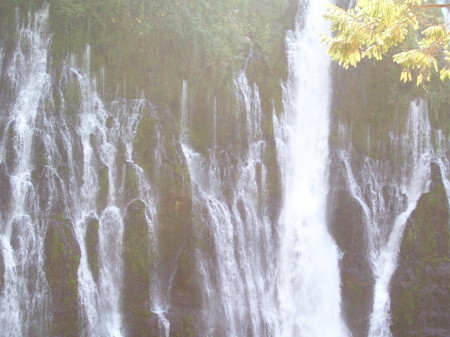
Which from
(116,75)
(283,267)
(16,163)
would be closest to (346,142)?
(283,267)

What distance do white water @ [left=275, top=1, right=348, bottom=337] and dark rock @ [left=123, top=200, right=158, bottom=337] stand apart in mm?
4199

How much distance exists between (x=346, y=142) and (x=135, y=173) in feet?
25.1

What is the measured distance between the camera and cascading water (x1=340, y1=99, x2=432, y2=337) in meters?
17.4

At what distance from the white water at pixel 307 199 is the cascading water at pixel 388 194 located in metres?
1.18

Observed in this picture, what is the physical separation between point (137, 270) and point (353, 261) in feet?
23.3

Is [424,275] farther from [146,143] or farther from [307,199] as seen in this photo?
[146,143]

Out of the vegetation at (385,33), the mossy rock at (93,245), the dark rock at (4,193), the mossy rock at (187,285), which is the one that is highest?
the vegetation at (385,33)

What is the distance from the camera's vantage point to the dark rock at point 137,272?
1455 centimetres

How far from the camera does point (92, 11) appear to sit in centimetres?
1642

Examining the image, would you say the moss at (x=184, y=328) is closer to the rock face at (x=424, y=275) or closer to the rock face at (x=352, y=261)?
the rock face at (x=352, y=261)

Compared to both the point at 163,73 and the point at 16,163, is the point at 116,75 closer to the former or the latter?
the point at 163,73

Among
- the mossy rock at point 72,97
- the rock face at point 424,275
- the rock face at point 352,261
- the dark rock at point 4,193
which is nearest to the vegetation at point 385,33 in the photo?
the mossy rock at point 72,97

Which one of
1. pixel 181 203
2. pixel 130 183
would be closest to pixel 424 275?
pixel 181 203

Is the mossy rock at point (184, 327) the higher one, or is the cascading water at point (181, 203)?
the cascading water at point (181, 203)
